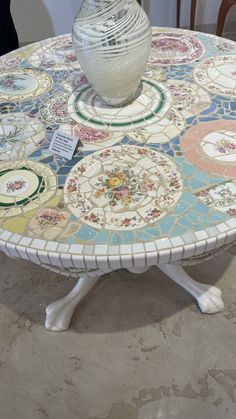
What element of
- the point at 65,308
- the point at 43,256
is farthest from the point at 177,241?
the point at 65,308

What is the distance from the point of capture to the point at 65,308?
1190 mm

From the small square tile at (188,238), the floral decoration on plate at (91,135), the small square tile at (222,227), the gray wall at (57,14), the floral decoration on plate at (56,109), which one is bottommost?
the gray wall at (57,14)

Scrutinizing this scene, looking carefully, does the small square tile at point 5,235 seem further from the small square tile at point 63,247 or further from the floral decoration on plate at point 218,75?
the floral decoration on plate at point 218,75

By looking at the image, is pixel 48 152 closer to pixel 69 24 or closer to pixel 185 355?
pixel 185 355

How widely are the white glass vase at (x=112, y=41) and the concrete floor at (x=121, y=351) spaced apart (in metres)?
0.60

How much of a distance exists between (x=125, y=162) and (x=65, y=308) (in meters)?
0.50

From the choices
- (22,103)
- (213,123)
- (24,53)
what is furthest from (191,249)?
(24,53)

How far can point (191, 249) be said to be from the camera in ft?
2.41

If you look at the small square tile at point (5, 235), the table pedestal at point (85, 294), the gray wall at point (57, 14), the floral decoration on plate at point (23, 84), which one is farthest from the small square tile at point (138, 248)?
the gray wall at point (57, 14)

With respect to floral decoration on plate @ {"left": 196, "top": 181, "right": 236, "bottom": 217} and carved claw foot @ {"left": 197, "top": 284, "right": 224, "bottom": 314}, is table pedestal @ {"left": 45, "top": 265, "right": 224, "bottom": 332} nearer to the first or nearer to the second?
carved claw foot @ {"left": 197, "top": 284, "right": 224, "bottom": 314}

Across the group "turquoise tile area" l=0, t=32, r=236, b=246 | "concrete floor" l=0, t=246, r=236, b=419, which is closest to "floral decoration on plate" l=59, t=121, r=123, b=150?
"turquoise tile area" l=0, t=32, r=236, b=246

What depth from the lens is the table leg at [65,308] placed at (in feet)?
3.89

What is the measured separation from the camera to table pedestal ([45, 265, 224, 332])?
46.7 inches

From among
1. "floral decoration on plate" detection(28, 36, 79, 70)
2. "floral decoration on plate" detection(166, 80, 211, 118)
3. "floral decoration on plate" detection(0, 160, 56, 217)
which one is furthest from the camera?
"floral decoration on plate" detection(28, 36, 79, 70)
